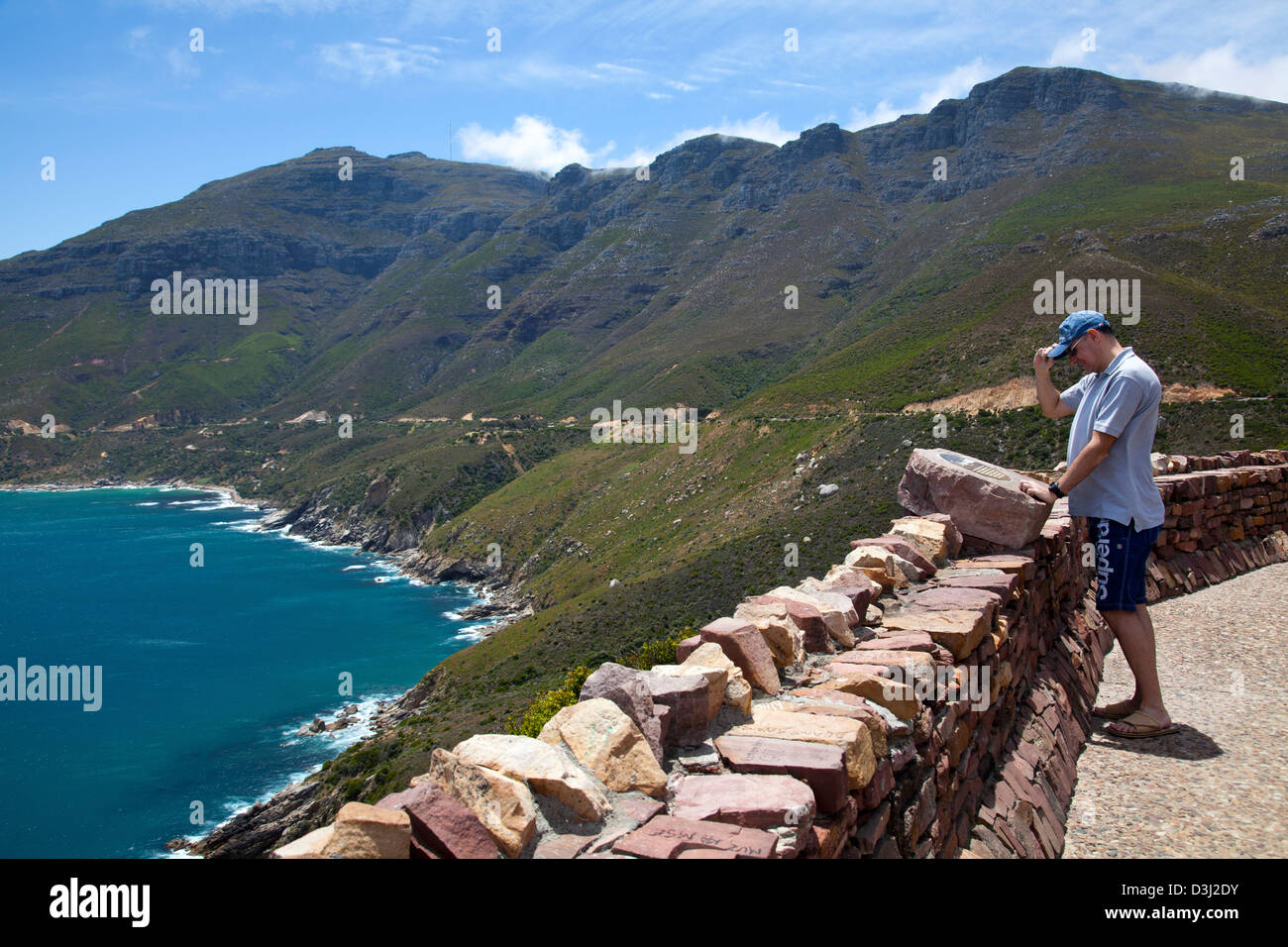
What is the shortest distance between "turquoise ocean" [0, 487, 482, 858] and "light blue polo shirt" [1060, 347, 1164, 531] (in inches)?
1570

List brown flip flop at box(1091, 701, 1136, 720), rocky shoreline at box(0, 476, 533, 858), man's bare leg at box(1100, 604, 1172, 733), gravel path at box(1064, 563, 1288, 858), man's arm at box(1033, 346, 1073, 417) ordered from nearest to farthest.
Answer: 1. gravel path at box(1064, 563, 1288, 858)
2. man's bare leg at box(1100, 604, 1172, 733)
3. brown flip flop at box(1091, 701, 1136, 720)
4. man's arm at box(1033, 346, 1073, 417)
5. rocky shoreline at box(0, 476, 533, 858)

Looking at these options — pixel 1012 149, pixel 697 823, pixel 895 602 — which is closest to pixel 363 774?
pixel 895 602

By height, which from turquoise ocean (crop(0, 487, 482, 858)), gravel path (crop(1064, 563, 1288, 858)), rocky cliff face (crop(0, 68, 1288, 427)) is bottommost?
turquoise ocean (crop(0, 487, 482, 858))

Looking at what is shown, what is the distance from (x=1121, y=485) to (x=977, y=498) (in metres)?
1.71

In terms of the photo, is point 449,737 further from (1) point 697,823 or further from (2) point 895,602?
(1) point 697,823

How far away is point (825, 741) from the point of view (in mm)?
3824

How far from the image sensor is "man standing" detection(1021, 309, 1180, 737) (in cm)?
586

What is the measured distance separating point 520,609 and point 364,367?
120563 millimetres

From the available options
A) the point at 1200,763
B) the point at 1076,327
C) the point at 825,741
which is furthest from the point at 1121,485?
the point at 825,741

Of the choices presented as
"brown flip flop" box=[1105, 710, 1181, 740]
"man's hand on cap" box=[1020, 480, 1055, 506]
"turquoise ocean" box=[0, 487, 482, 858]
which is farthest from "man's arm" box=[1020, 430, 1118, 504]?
"turquoise ocean" box=[0, 487, 482, 858]

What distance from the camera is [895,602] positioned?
6.60 m

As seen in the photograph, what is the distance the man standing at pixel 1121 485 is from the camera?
586 cm

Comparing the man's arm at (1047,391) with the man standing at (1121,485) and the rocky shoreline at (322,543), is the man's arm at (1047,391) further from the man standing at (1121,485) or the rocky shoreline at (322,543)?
the rocky shoreline at (322,543)

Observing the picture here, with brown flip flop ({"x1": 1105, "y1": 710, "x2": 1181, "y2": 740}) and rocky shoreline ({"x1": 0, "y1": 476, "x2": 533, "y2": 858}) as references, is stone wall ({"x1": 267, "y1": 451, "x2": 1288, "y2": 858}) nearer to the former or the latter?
brown flip flop ({"x1": 1105, "y1": 710, "x2": 1181, "y2": 740})
